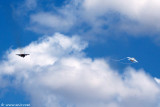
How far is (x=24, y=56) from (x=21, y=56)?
6.67 ft

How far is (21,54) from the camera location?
190500 mm

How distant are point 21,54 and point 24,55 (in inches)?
83.0

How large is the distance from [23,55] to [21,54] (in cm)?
164

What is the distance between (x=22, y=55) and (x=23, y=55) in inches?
25.9

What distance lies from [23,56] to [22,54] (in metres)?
1.93

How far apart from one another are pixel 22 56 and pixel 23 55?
4.19 ft

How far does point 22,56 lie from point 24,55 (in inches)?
72.5

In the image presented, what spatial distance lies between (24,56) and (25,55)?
955 millimetres

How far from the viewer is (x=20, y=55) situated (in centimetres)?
18988

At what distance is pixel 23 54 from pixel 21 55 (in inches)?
57.8

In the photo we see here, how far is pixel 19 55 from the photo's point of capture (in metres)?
190

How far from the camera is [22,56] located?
189 meters

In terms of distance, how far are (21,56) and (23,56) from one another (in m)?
1.29

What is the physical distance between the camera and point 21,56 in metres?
189
